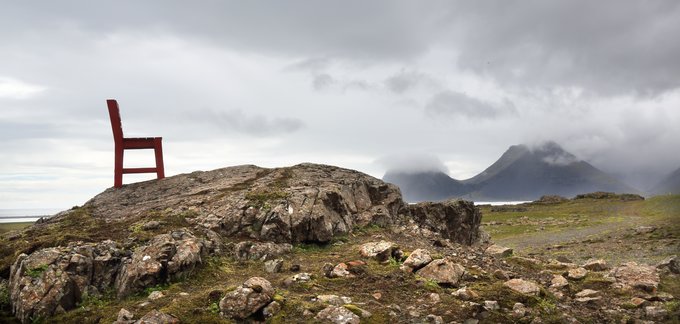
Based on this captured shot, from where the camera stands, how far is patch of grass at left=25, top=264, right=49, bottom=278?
1506cm

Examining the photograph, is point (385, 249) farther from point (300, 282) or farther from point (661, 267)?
point (661, 267)

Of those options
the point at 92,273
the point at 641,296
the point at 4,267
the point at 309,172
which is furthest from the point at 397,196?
the point at 4,267

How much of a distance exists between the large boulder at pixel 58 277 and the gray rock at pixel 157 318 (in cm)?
410

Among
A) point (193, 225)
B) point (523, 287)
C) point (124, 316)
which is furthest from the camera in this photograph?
point (193, 225)

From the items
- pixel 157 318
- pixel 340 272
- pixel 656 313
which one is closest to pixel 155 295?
pixel 157 318

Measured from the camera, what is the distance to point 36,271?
15219 mm

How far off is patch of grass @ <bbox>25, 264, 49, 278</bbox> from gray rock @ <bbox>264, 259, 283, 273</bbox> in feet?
27.5

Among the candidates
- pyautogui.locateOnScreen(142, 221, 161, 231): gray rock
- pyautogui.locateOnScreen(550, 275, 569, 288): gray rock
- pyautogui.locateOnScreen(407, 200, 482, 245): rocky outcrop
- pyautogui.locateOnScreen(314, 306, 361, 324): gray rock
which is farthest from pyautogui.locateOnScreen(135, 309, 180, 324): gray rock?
pyautogui.locateOnScreen(407, 200, 482, 245): rocky outcrop

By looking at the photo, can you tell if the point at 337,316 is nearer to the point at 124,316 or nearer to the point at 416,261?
the point at 416,261

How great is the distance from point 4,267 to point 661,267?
1343 inches

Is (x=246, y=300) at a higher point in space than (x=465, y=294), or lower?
higher

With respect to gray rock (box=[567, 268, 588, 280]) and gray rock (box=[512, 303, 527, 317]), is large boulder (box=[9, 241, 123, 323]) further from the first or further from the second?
gray rock (box=[567, 268, 588, 280])

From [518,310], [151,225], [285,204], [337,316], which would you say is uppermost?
[285,204]

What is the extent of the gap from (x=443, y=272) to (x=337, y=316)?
5.74 meters
